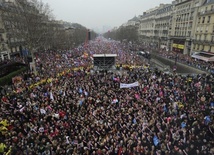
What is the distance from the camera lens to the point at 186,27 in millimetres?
54875

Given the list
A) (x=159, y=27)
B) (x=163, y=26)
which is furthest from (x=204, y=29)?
(x=159, y=27)

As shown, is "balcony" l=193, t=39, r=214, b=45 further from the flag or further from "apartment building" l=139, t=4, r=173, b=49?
the flag

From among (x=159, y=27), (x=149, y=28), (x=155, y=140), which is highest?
(x=149, y=28)

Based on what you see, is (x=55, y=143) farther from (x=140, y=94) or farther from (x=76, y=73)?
(x=76, y=73)

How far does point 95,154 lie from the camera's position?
10500 millimetres

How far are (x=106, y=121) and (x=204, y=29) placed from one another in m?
42.8

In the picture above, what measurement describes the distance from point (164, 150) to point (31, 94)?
12739mm

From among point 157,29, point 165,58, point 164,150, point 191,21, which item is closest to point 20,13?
point 164,150

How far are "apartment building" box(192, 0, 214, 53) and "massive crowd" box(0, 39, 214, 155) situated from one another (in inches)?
1146

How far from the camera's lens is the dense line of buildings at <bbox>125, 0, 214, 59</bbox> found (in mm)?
43906

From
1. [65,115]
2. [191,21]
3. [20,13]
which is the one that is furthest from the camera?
[191,21]

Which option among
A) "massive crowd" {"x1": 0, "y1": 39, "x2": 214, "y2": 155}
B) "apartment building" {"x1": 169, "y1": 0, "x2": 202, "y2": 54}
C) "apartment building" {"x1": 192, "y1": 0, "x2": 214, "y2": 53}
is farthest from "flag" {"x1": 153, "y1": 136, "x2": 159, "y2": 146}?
"apartment building" {"x1": 169, "y1": 0, "x2": 202, "y2": 54}

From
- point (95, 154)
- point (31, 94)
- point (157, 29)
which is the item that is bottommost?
point (95, 154)

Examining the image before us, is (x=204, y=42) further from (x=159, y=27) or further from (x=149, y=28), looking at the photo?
(x=149, y=28)
